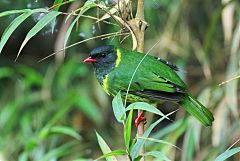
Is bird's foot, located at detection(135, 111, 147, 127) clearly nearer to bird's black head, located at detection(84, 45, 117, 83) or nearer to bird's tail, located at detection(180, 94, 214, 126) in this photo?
bird's tail, located at detection(180, 94, 214, 126)

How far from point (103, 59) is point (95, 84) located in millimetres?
1991

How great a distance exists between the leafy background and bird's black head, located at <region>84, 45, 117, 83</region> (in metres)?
1.32

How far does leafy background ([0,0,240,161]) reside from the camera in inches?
159

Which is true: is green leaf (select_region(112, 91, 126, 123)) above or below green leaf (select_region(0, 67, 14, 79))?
below

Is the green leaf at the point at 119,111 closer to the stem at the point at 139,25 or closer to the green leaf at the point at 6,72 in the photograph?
the stem at the point at 139,25

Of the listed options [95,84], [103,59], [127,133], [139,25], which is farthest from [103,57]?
[95,84]

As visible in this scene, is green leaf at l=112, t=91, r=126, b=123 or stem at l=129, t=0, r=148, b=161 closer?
green leaf at l=112, t=91, r=126, b=123

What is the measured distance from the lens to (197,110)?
231cm

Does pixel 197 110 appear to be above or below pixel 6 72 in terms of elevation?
below

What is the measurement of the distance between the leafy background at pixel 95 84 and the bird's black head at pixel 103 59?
1.32 meters

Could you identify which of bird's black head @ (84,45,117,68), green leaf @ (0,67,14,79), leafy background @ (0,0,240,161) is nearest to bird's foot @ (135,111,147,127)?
bird's black head @ (84,45,117,68)

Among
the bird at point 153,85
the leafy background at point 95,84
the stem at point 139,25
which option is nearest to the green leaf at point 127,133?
the stem at point 139,25

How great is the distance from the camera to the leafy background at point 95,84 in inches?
159

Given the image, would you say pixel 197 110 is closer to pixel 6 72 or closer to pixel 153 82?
pixel 153 82
